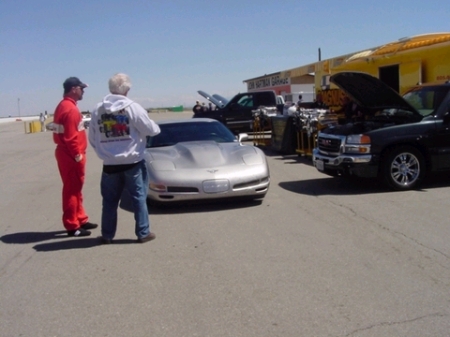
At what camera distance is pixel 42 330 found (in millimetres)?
4285

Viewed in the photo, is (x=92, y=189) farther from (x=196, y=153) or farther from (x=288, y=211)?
(x=288, y=211)

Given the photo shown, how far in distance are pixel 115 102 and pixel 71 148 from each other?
942mm

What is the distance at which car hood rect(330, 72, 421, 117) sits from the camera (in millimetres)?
9766

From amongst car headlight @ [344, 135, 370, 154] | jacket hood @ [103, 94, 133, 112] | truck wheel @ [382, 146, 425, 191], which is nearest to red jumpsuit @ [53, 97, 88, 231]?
jacket hood @ [103, 94, 133, 112]

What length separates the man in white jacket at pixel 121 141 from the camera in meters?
6.32

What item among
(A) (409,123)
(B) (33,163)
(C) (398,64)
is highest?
(C) (398,64)

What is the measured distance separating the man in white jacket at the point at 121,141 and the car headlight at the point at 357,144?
159 inches

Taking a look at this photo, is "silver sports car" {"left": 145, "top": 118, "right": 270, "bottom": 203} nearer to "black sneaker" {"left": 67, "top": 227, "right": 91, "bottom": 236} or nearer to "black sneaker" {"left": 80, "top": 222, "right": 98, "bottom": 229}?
"black sneaker" {"left": 80, "top": 222, "right": 98, "bottom": 229}

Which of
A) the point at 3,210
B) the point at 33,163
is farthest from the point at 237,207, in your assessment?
the point at 33,163

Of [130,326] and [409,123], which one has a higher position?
[409,123]

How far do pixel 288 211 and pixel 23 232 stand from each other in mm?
3511

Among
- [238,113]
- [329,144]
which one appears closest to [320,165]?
[329,144]

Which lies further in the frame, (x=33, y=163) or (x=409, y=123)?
(x=33, y=163)

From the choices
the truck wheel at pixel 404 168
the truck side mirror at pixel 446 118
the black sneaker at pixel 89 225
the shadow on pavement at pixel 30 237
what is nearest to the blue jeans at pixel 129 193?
the black sneaker at pixel 89 225
